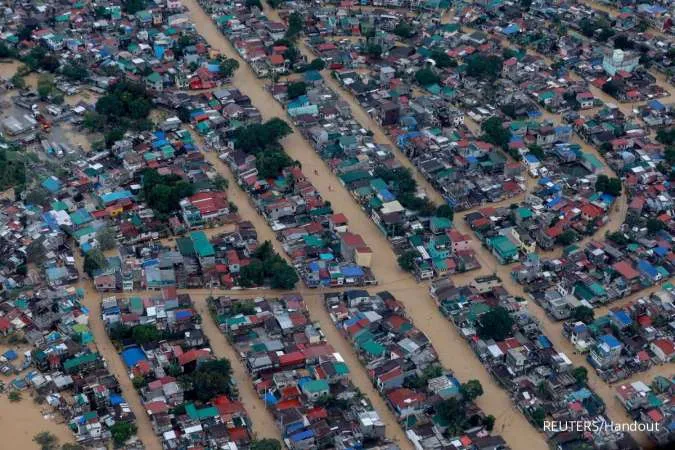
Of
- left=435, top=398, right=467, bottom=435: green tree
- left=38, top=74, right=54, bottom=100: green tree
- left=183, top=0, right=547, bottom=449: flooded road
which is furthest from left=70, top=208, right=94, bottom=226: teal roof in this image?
left=435, top=398, right=467, bottom=435: green tree

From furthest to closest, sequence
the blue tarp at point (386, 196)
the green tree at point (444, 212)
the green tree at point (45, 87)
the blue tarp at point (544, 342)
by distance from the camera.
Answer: the green tree at point (45, 87)
the blue tarp at point (386, 196)
the green tree at point (444, 212)
the blue tarp at point (544, 342)

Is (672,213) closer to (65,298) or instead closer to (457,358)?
(457,358)

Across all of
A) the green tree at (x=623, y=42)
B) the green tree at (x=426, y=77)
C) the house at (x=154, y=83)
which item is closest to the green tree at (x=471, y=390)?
the green tree at (x=426, y=77)

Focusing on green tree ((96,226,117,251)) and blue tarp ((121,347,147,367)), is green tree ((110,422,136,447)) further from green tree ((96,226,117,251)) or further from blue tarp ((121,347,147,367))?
green tree ((96,226,117,251))

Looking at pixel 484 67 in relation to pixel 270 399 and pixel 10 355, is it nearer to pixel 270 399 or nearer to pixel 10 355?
pixel 270 399

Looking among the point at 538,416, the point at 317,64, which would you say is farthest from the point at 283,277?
the point at 317,64

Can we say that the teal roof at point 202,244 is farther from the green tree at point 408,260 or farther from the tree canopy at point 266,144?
the green tree at point 408,260
